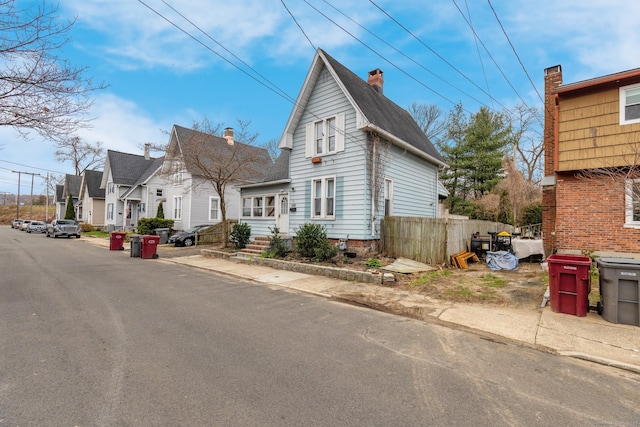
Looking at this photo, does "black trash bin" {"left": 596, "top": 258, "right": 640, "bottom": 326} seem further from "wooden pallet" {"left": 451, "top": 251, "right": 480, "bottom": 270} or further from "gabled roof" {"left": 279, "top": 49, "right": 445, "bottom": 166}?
"gabled roof" {"left": 279, "top": 49, "right": 445, "bottom": 166}

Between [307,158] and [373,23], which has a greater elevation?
[373,23]

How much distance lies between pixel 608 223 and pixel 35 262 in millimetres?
20956

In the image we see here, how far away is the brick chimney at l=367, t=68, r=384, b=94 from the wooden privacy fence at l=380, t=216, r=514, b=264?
8.70 meters

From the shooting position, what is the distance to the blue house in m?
12.6

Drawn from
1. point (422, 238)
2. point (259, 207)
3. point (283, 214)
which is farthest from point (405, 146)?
point (259, 207)

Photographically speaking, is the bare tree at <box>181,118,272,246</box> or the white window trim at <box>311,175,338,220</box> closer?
the white window trim at <box>311,175,338,220</box>

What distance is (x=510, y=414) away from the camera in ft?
9.92

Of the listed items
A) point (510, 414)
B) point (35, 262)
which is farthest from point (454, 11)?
point (35, 262)

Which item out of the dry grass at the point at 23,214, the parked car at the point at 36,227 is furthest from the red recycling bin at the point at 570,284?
the dry grass at the point at 23,214

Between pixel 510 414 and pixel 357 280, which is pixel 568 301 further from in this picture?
pixel 357 280

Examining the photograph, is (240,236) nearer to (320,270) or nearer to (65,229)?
(320,270)

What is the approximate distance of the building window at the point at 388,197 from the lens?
13453mm

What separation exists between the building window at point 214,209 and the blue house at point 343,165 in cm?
1064

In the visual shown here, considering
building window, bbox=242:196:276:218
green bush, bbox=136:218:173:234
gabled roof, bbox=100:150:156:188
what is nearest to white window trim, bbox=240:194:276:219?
building window, bbox=242:196:276:218
